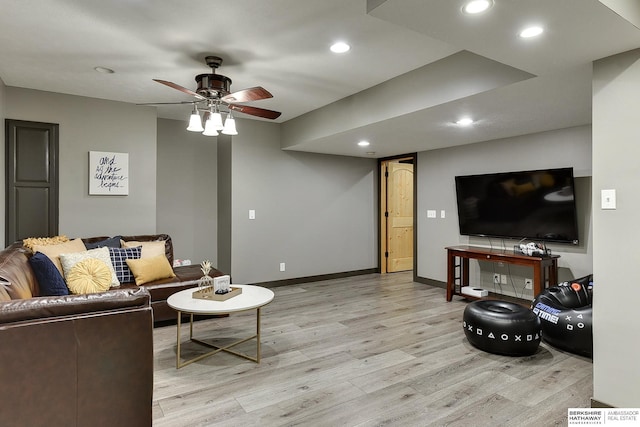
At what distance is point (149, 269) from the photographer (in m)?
3.88

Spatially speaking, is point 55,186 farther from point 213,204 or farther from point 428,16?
point 428,16

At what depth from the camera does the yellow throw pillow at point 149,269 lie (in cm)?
382

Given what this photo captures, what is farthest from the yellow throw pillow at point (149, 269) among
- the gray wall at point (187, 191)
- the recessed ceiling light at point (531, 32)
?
the recessed ceiling light at point (531, 32)

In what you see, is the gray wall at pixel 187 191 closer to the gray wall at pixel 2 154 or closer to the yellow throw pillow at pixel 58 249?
the yellow throw pillow at pixel 58 249

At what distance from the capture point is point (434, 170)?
5742 mm

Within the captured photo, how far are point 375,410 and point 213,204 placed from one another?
13.9ft

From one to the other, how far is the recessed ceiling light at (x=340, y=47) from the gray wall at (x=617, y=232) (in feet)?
5.39

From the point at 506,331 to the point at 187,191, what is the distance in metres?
4.51

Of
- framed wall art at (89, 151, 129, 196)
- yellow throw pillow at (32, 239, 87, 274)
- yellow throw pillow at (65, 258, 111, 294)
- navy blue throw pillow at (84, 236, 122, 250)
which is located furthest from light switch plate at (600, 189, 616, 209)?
framed wall art at (89, 151, 129, 196)

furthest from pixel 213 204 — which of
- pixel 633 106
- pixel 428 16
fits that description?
pixel 633 106

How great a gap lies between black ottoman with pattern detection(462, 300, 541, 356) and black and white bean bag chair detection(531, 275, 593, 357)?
0.23 m

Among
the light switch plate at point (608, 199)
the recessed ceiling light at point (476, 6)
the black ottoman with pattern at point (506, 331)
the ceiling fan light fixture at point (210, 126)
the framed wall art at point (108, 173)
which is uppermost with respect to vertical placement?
the recessed ceiling light at point (476, 6)

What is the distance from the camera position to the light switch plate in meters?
2.15

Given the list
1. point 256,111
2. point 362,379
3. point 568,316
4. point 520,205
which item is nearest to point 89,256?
point 256,111
